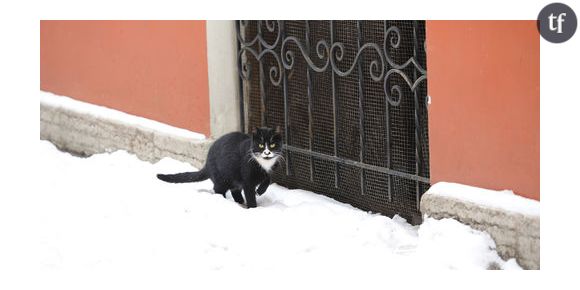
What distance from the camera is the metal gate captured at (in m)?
7.34

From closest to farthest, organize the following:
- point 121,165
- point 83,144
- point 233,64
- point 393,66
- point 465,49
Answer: point 465,49, point 393,66, point 233,64, point 121,165, point 83,144

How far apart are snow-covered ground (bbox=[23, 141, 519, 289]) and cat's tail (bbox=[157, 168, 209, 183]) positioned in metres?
0.08

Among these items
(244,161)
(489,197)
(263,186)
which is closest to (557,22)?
(489,197)

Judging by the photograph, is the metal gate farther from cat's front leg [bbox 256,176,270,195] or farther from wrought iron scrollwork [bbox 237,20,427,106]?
cat's front leg [bbox 256,176,270,195]

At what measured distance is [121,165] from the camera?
31.1ft

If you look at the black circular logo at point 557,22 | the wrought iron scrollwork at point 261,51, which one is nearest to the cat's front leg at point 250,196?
the wrought iron scrollwork at point 261,51

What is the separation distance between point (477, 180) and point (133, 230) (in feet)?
7.76

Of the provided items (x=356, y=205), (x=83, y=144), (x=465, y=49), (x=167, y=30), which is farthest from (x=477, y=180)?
(x=83, y=144)

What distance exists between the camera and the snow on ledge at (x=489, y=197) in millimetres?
6130

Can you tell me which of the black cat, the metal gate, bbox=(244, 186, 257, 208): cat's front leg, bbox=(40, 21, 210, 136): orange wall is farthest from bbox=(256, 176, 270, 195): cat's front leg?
bbox=(40, 21, 210, 136): orange wall

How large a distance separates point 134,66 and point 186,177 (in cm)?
169

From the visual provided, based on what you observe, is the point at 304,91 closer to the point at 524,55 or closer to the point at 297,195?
the point at 297,195

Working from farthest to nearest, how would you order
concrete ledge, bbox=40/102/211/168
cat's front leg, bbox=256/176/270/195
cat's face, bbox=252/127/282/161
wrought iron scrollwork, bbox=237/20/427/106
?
concrete ledge, bbox=40/102/211/168
cat's front leg, bbox=256/176/270/195
cat's face, bbox=252/127/282/161
wrought iron scrollwork, bbox=237/20/427/106

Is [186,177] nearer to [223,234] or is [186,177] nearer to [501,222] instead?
[223,234]
